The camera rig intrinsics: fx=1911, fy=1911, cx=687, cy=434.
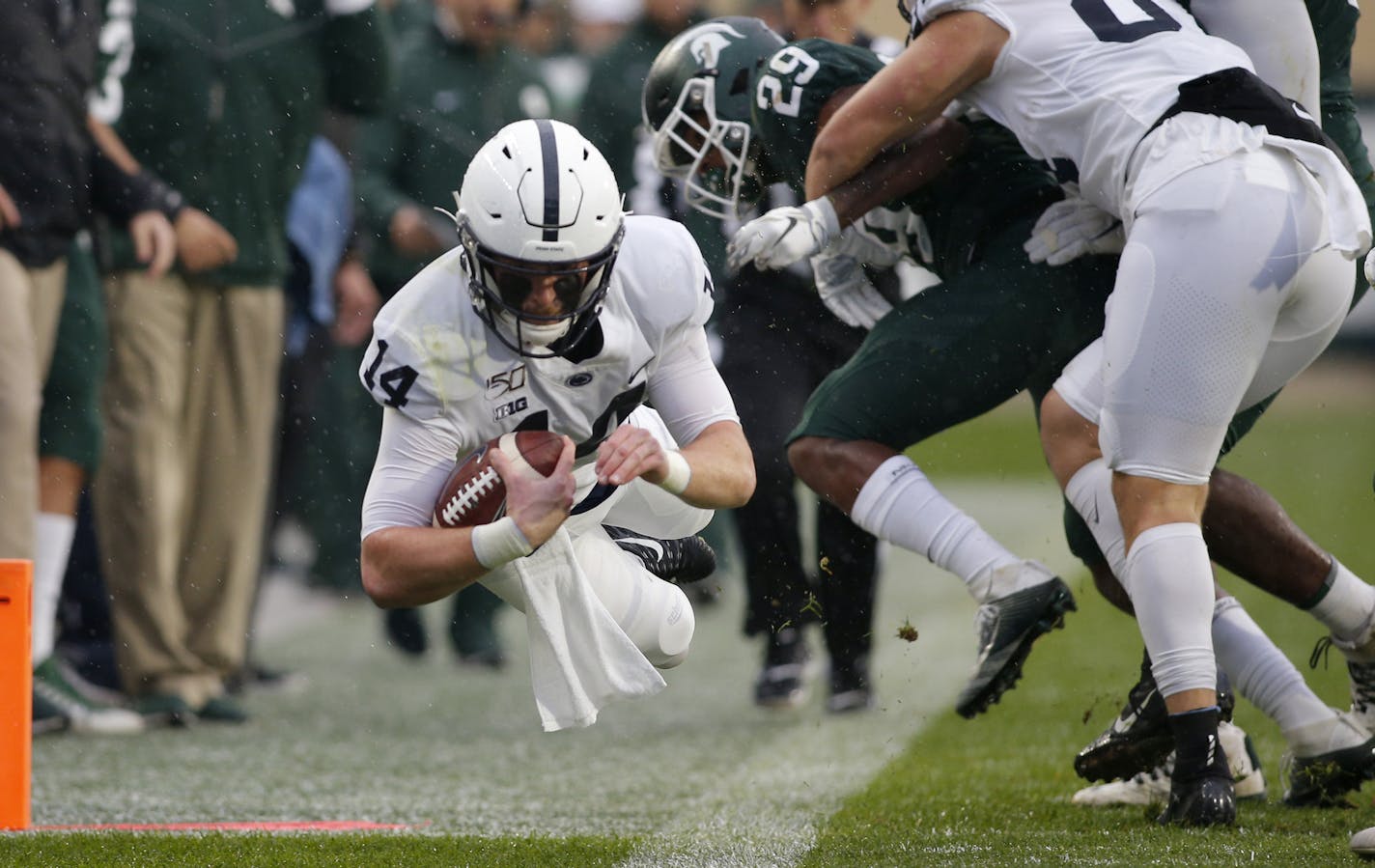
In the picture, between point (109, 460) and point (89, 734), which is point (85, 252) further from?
A: point (89, 734)

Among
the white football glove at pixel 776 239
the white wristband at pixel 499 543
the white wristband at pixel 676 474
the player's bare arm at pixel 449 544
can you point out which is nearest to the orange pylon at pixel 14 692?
the player's bare arm at pixel 449 544

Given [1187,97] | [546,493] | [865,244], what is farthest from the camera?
[865,244]

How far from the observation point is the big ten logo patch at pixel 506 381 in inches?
123

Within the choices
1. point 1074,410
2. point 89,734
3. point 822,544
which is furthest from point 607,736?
point 1074,410

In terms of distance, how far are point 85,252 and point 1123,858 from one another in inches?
128

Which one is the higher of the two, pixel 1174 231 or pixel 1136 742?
pixel 1174 231

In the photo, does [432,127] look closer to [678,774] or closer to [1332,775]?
[678,774]

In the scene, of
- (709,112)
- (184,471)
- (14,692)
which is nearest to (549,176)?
(709,112)

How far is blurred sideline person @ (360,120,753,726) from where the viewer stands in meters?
2.97

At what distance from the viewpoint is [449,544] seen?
2945 mm

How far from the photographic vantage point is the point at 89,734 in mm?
4785

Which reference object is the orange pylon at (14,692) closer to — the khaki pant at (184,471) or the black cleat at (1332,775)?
the khaki pant at (184,471)

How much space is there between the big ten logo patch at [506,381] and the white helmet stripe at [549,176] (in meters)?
0.25

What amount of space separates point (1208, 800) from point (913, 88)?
1.32 meters
